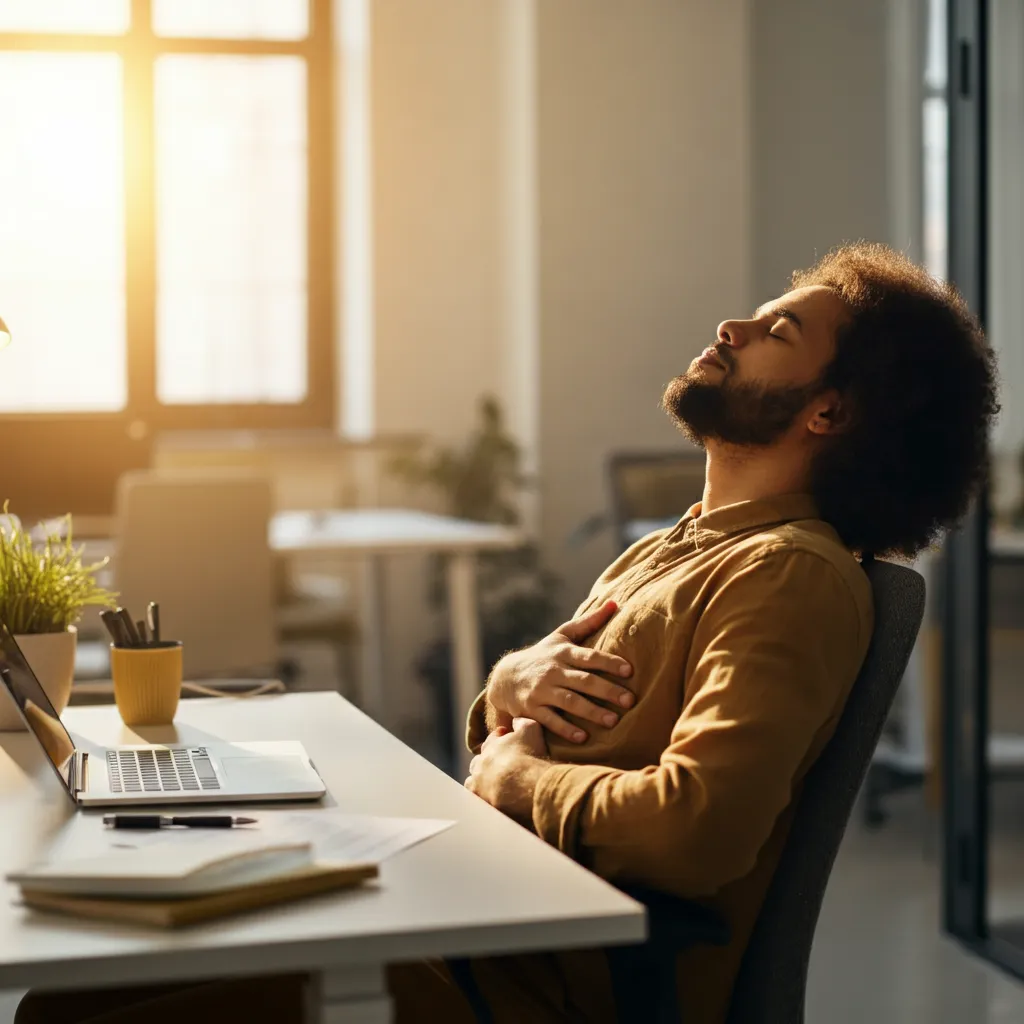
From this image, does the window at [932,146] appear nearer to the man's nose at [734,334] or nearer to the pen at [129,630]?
the man's nose at [734,334]

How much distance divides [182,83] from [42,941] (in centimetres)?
518

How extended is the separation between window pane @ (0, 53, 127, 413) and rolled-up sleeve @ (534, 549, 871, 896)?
15.3ft

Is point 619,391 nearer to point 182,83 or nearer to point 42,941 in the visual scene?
point 182,83

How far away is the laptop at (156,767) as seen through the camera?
1343 millimetres

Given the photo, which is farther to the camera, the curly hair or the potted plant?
the potted plant

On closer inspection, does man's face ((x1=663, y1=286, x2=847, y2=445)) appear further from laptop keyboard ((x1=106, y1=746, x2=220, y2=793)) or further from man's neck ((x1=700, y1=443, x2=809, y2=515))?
laptop keyboard ((x1=106, y1=746, x2=220, y2=793))

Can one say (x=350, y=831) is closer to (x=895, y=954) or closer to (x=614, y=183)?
(x=895, y=954)

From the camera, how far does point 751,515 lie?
5.10 feet

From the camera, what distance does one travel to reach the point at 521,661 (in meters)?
1.62

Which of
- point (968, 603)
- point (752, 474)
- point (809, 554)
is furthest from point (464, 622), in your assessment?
point (809, 554)

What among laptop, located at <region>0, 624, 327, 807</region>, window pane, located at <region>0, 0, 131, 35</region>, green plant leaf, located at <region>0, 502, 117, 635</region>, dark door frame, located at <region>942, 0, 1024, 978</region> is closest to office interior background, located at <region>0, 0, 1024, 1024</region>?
window pane, located at <region>0, 0, 131, 35</region>

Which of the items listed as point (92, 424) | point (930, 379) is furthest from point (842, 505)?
point (92, 424)

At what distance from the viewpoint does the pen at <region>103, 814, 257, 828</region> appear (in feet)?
4.00

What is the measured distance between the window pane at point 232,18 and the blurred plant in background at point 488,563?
5.82 ft
